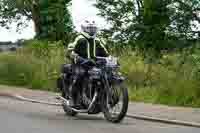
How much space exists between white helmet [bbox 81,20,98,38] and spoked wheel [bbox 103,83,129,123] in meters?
1.37

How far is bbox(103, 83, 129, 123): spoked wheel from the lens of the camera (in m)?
13.1

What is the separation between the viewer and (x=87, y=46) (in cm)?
1423

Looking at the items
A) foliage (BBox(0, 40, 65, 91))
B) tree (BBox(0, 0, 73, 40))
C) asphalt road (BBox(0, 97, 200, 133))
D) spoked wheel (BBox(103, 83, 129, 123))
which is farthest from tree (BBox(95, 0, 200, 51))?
spoked wheel (BBox(103, 83, 129, 123))

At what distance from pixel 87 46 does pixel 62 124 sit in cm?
185

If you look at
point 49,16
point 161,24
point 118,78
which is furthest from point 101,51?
point 49,16

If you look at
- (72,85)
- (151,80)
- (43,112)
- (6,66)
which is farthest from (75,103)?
(6,66)

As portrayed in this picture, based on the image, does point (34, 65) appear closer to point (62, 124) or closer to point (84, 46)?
point (84, 46)

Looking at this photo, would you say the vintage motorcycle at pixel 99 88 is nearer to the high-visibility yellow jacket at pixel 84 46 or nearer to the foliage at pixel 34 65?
the high-visibility yellow jacket at pixel 84 46

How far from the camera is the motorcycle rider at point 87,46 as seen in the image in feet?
46.5

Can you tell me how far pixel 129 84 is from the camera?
2030 centimetres

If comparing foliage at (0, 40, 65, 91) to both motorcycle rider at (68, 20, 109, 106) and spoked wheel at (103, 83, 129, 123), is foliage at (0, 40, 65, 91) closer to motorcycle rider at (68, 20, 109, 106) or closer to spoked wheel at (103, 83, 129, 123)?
motorcycle rider at (68, 20, 109, 106)

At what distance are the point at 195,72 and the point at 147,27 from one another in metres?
17.7

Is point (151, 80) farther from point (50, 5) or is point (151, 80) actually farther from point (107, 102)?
point (50, 5)

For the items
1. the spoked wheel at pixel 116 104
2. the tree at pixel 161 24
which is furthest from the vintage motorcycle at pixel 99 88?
the tree at pixel 161 24
